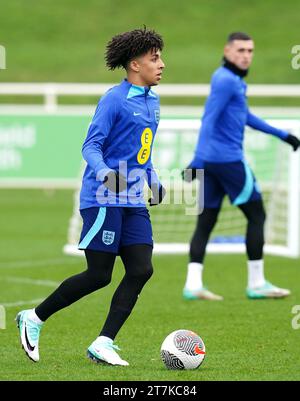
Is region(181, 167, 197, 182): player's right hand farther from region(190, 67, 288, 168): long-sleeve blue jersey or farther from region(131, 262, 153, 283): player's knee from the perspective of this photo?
region(131, 262, 153, 283): player's knee

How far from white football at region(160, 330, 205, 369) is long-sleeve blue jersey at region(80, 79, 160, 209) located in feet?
2.99

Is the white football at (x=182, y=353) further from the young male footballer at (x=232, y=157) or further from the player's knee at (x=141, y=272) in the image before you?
the young male footballer at (x=232, y=157)

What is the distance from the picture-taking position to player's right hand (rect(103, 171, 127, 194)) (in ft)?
24.1

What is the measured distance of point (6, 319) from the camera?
32.3 feet

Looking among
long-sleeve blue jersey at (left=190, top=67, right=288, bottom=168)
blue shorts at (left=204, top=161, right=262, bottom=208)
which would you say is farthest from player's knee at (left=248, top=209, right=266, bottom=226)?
long-sleeve blue jersey at (left=190, top=67, right=288, bottom=168)

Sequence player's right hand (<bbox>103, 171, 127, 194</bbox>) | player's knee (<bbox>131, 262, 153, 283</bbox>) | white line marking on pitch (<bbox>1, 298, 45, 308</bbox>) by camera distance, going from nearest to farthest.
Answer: player's right hand (<bbox>103, 171, 127, 194</bbox>) → player's knee (<bbox>131, 262, 153, 283</bbox>) → white line marking on pitch (<bbox>1, 298, 45, 308</bbox>)

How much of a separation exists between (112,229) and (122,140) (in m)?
0.56

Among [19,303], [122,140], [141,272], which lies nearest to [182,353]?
[141,272]

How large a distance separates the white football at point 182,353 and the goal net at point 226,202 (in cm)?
545

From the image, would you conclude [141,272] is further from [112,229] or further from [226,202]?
[226,202]

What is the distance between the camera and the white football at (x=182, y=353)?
760cm
